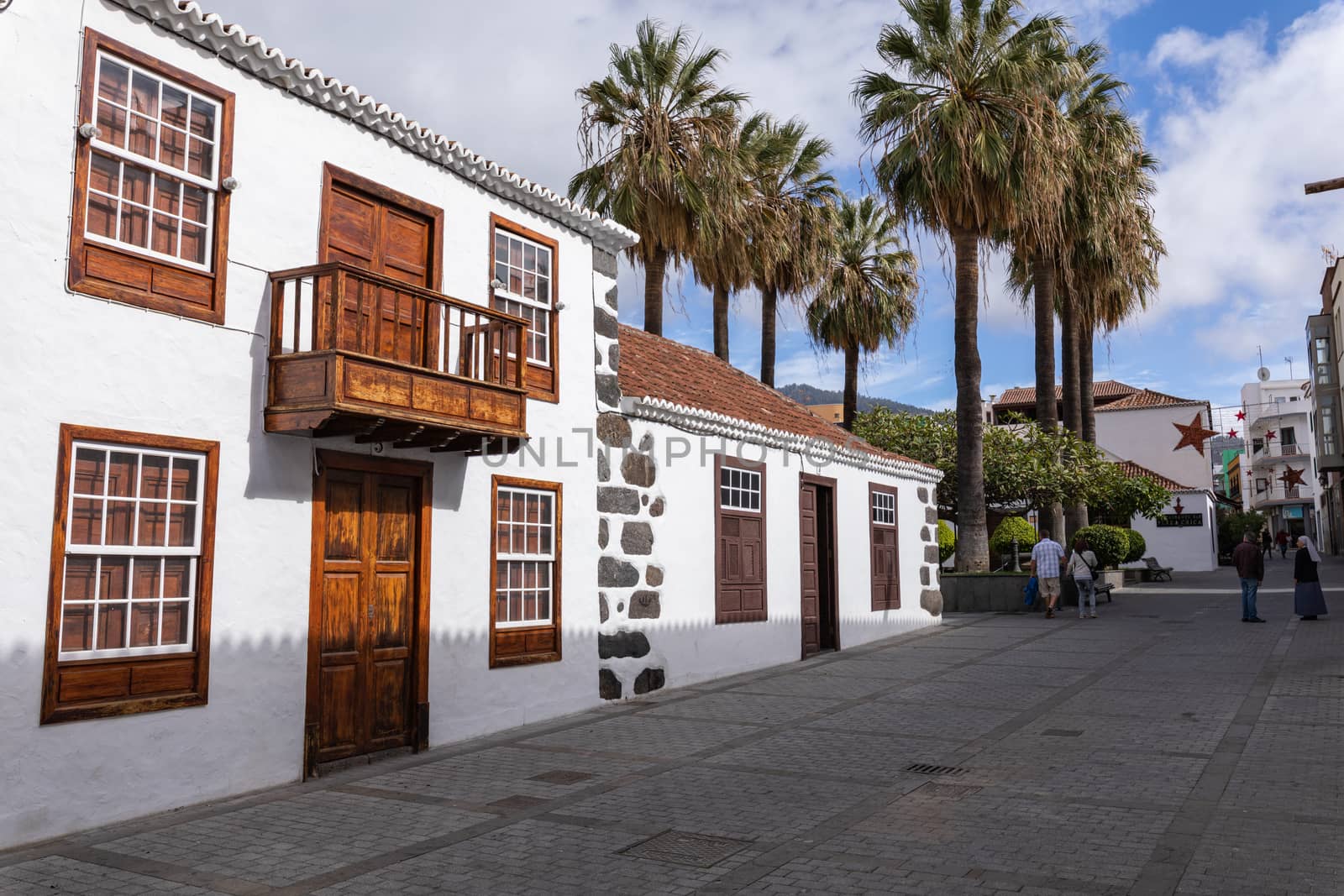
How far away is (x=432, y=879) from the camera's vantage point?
215 inches

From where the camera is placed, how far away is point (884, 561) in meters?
17.9

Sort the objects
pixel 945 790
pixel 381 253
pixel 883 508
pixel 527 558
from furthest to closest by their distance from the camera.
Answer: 1. pixel 883 508
2. pixel 527 558
3. pixel 381 253
4. pixel 945 790

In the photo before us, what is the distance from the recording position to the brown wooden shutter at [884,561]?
1747 cm

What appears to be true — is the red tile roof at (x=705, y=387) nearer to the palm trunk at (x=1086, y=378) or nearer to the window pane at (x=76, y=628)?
the window pane at (x=76, y=628)

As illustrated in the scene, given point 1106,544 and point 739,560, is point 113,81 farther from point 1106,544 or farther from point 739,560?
point 1106,544

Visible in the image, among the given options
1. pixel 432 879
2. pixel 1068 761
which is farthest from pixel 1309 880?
pixel 432 879

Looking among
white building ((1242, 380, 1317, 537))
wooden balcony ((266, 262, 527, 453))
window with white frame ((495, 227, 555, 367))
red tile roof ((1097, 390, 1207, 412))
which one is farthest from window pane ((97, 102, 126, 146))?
white building ((1242, 380, 1317, 537))

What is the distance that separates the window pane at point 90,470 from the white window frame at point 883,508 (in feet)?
41.6

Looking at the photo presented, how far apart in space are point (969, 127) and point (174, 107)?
564 inches

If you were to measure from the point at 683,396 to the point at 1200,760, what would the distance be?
7744mm

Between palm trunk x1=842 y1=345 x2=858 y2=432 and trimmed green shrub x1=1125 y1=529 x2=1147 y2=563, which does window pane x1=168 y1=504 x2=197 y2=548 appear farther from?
trimmed green shrub x1=1125 y1=529 x2=1147 y2=563

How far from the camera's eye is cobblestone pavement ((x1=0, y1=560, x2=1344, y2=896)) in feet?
17.8

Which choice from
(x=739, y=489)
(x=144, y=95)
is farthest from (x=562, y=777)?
(x=739, y=489)

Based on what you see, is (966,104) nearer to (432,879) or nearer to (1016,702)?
(1016,702)
